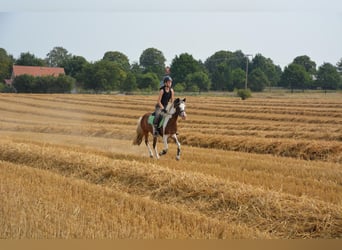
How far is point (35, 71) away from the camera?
9.40m

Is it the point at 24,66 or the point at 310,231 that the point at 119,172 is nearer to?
the point at 24,66

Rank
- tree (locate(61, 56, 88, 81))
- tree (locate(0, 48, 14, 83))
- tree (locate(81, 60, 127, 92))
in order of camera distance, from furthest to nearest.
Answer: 1. tree (locate(81, 60, 127, 92))
2. tree (locate(61, 56, 88, 81))
3. tree (locate(0, 48, 14, 83))

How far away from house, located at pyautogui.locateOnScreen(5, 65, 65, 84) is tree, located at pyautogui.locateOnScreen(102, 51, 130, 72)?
1637mm

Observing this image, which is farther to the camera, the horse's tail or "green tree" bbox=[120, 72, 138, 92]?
the horse's tail

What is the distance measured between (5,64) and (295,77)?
243 inches

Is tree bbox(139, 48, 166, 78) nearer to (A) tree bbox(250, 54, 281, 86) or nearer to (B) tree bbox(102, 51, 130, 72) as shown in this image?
(B) tree bbox(102, 51, 130, 72)

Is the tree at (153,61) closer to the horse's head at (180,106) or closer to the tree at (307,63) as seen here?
the horse's head at (180,106)

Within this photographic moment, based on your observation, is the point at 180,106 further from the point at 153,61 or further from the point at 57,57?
the point at 57,57

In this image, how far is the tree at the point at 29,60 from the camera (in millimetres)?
8035

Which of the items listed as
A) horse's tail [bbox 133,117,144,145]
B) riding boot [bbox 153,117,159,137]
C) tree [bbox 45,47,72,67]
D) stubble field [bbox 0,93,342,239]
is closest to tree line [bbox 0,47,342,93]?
tree [bbox 45,47,72,67]

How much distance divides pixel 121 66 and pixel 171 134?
331 cm

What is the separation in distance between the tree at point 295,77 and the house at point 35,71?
4866 mm

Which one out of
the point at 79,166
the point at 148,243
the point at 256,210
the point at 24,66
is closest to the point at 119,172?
the point at 79,166

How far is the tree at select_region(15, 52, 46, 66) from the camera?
316 inches
